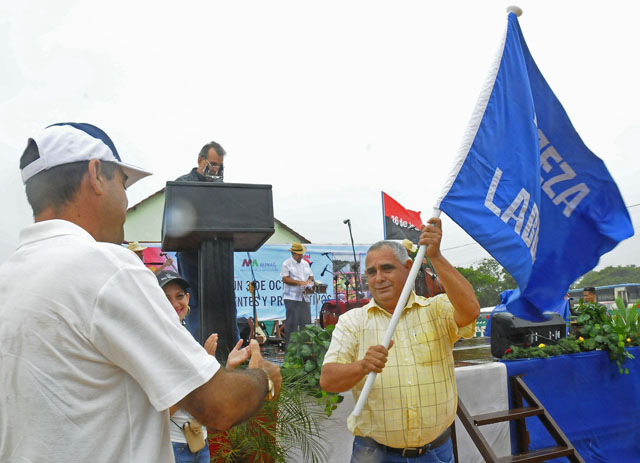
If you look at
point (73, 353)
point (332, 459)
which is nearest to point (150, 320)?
point (73, 353)

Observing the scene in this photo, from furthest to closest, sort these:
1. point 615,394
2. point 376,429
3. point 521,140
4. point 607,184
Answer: point 615,394
point 607,184
point 521,140
point 376,429

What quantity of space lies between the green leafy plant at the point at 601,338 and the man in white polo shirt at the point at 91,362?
13.7 feet

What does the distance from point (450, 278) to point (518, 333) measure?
9.11 feet

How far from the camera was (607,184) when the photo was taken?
9.72 ft

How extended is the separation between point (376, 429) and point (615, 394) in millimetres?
3735

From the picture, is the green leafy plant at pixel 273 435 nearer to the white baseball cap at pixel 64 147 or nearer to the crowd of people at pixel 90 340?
the crowd of people at pixel 90 340

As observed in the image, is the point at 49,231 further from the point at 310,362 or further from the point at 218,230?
the point at 310,362

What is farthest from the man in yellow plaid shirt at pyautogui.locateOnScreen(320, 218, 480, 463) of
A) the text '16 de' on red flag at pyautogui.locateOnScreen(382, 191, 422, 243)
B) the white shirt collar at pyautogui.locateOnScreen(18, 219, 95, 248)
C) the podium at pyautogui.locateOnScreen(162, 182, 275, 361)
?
the text '16 de' on red flag at pyautogui.locateOnScreen(382, 191, 422, 243)

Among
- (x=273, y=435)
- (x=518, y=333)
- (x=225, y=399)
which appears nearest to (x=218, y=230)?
(x=273, y=435)

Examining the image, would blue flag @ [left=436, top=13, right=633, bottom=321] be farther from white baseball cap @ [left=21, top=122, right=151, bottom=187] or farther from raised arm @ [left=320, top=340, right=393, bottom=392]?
white baseball cap @ [left=21, top=122, right=151, bottom=187]

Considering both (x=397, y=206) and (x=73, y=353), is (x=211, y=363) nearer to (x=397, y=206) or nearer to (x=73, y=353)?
(x=73, y=353)

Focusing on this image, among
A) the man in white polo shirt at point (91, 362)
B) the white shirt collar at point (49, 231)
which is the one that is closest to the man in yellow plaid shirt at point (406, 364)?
the man in white polo shirt at point (91, 362)

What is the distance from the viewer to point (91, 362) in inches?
40.4

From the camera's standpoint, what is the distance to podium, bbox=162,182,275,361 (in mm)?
3074
